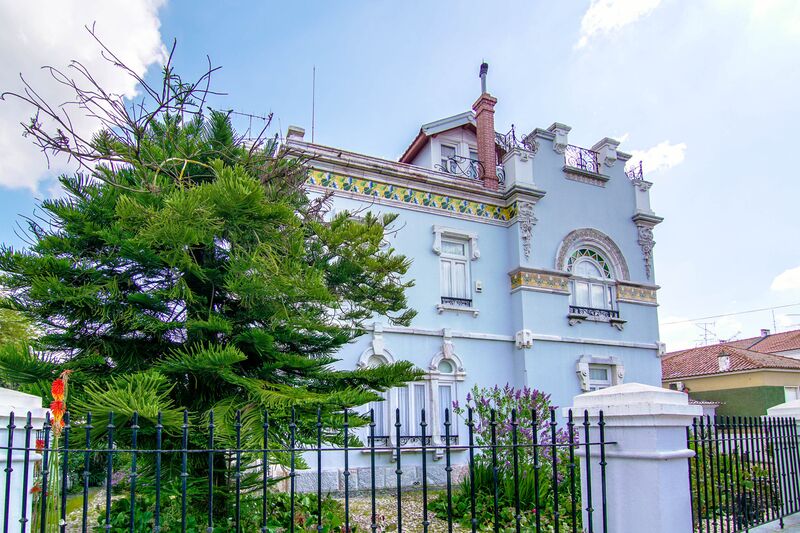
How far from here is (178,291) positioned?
454cm

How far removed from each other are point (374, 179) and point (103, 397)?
381 inches

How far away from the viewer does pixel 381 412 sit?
12.0m

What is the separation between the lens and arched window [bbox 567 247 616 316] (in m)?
14.5

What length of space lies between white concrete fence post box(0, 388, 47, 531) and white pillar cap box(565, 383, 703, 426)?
3.48 metres

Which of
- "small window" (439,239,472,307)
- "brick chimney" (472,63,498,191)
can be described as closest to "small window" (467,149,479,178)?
"brick chimney" (472,63,498,191)

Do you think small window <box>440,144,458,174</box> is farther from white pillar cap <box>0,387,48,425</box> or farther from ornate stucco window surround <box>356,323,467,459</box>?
white pillar cap <box>0,387,48,425</box>

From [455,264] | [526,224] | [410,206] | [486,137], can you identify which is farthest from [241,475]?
[486,137]

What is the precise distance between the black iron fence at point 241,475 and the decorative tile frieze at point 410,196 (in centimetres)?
583

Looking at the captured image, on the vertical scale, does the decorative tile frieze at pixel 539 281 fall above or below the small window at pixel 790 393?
above

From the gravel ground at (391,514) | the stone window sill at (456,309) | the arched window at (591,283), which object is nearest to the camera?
the gravel ground at (391,514)

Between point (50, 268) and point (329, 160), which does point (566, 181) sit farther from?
point (50, 268)

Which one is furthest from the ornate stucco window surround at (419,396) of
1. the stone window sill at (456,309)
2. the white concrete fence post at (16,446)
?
the white concrete fence post at (16,446)

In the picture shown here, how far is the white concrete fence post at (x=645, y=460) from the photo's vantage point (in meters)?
3.83

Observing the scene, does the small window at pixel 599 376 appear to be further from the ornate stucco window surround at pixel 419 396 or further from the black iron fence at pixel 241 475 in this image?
the black iron fence at pixel 241 475
